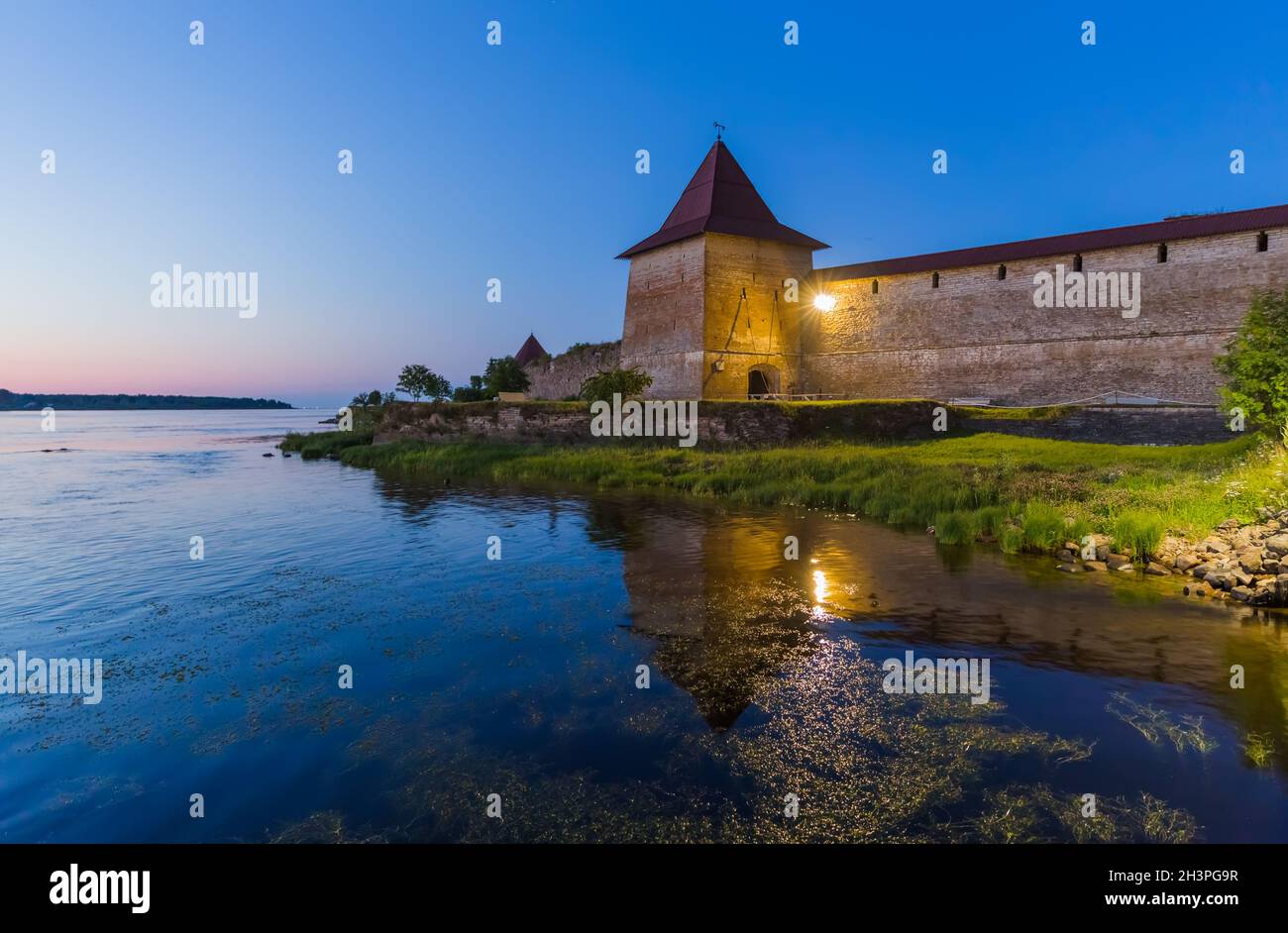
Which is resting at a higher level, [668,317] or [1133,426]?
[668,317]

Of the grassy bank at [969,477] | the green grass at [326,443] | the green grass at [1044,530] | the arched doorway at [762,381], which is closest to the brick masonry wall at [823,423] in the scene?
the grassy bank at [969,477]

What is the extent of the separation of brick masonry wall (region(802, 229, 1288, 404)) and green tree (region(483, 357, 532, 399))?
23.3 m

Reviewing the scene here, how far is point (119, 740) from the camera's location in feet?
17.5

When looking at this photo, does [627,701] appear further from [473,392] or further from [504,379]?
[473,392]

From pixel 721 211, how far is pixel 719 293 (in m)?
4.71

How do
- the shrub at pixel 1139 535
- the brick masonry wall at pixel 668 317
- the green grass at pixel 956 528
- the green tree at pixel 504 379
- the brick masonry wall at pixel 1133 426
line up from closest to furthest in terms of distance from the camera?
the shrub at pixel 1139 535 → the green grass at pixel 956 528 → the brick masonry wall at pixel 1133 426 → the brick masonry wall at pixel 668 317 → the green tree at pixel 504 379

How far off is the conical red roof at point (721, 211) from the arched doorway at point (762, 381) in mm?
6662

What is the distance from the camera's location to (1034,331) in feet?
102

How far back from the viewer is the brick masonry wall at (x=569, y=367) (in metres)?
44.0

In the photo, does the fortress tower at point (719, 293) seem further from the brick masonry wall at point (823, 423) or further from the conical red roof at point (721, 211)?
the brick masonry wall at point (823, 423)

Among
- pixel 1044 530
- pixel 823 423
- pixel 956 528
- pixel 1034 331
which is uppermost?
pixel 1034 331

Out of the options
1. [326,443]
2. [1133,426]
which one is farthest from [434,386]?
[1133,426]

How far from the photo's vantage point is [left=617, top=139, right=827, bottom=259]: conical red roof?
32.9 meters

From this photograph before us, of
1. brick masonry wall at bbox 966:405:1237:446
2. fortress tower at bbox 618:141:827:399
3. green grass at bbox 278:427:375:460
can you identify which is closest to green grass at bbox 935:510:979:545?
brick masonry wall at bbox 966:405:1237:446
